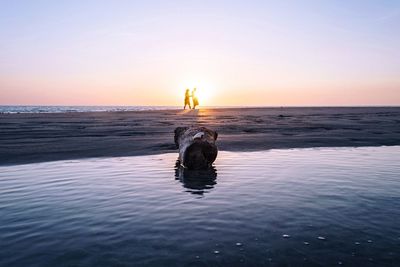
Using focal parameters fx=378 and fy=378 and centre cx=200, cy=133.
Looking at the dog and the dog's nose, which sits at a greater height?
the dog's nose

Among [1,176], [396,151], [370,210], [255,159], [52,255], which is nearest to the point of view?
[52,255]

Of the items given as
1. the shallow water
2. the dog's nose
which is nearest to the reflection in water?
the shallow water

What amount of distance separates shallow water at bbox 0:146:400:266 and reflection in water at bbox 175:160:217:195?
0.03m

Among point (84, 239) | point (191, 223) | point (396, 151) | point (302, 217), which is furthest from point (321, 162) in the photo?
point (84, 239)

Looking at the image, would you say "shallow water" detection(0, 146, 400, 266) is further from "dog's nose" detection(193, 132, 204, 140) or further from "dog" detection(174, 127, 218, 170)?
"dog's nose" detection(193, 132, 204, 140)

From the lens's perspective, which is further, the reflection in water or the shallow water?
the reflection in water

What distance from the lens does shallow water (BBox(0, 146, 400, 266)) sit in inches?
173

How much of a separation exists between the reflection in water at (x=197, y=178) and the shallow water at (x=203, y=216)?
26mm

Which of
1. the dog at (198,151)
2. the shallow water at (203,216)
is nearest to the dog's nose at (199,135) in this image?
the dog at (198,151)

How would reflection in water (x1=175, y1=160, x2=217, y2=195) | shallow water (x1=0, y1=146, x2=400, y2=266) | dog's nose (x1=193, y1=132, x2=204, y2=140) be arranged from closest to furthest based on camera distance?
shallow water (x1=0, y1=146, x2=400, y2=266) < reflection in water (x1=175, y1=160, x2=217, y2=195) < dog's nose (x1=193, y1=132, x2=204, y2=140)

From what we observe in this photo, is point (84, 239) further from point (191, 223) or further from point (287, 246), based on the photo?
point (287, 246)

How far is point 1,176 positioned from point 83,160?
2965 millimetres

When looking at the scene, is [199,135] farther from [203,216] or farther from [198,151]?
[203,216]

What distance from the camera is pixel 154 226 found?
17.9ft
